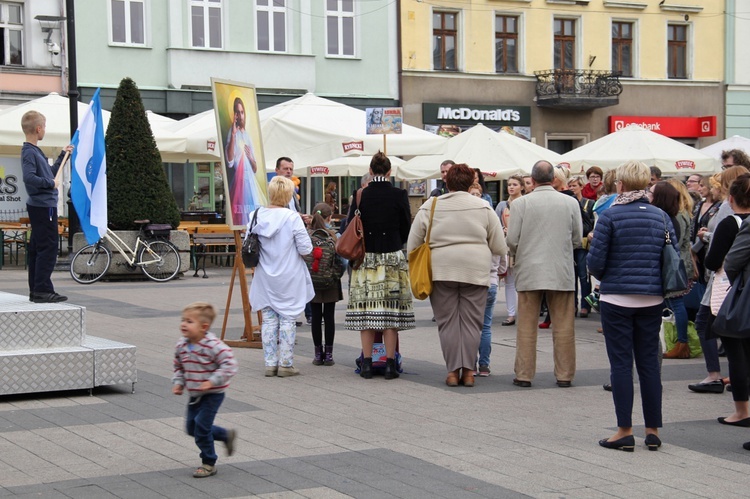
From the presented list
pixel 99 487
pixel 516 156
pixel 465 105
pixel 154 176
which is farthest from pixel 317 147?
pixel 465 105

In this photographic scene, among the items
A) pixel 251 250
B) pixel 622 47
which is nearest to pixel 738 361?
pixel 251 250

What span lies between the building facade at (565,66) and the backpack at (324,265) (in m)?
23.5

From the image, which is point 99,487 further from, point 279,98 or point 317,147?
point 279,98

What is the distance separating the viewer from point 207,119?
22.5 metres

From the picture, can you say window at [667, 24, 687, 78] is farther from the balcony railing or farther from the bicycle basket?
the bicycle basket

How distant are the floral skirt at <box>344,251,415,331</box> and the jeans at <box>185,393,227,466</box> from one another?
360 centimetres

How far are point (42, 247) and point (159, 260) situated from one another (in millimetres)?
8992

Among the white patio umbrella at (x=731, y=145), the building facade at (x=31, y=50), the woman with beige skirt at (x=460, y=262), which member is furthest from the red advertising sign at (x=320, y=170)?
the woman with beige skirt at (x=460, y=262)

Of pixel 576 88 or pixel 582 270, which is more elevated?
pixel 576 88

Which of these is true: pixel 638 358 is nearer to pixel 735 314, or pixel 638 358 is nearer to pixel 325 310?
pixel 735 314

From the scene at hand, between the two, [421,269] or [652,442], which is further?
[421,269]

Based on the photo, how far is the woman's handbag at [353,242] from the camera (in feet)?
32.2

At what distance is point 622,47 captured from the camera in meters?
37.5

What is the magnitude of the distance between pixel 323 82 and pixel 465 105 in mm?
4473
